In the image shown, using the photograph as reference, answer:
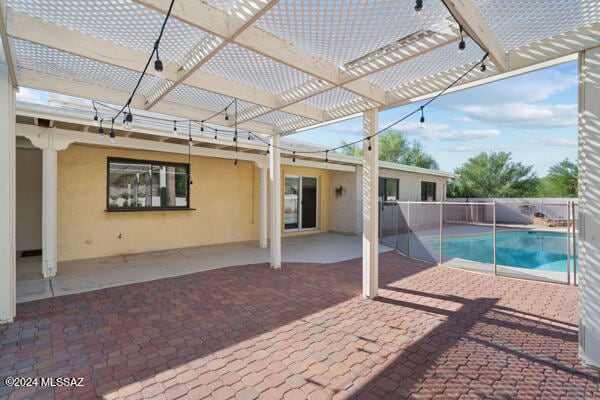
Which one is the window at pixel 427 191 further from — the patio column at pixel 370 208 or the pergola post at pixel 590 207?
the pergola post at pixel 590 207

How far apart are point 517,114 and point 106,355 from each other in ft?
153

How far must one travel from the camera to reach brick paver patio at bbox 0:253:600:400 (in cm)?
222

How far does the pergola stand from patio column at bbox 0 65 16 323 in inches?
0.5

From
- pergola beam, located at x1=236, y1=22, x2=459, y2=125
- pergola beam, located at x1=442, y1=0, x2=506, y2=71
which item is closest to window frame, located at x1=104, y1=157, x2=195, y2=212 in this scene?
pergola beam, located at x1=236, y1=22, x2=459, y2=125

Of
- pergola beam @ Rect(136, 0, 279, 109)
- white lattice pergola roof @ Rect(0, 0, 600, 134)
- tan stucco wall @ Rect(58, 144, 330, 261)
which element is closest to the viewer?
pergola beam @ Rect(136, 0, 279, 109)

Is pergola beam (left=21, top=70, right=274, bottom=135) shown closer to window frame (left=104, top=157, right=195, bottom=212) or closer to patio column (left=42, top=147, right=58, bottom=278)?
patio column (left=42, top=147, right=58, bottom=278)

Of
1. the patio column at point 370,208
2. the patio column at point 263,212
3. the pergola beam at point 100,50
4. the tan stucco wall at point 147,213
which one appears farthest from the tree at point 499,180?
the pergola beam at point 100,50

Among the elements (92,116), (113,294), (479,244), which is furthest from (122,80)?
(479,244)

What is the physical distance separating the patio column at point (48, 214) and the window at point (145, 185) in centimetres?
152

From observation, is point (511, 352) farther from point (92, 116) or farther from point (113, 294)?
point (92, 116)

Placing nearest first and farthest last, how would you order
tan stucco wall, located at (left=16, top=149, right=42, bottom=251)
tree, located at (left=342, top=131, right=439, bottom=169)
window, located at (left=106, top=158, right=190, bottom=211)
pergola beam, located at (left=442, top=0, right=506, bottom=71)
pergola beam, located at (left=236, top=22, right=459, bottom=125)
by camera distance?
1. pergola beam, located at (left=442, top=0, right=506, bottom=71)
2. pergola beam, located at (left=236, top=22, right=459, bottom=125)
3. tan stucco wall, located at (left=16, top=149, right=42, bottom=251)
4. window, located at (left=106, top=158, right=190, bottom=211)
5. tree, located at (left=342, top=131, right=439, bottom=169)

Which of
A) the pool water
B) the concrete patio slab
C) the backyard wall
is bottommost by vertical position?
the pool water

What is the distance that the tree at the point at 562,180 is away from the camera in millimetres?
18688

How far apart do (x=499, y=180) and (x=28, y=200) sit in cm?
2868
